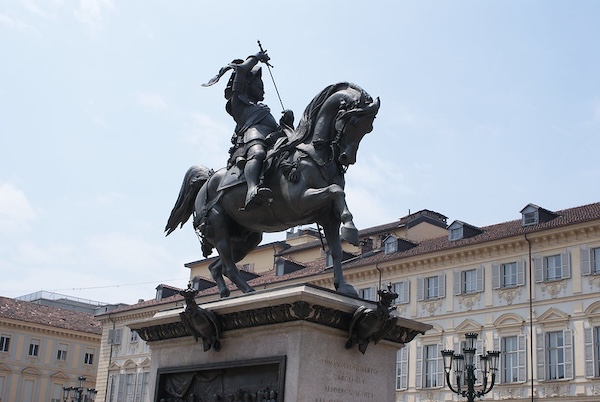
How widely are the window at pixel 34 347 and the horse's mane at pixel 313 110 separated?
65654 millimetres

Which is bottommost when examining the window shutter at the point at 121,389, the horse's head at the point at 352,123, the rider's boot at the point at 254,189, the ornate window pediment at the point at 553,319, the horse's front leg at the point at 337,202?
the horse's front leg at the point at 337,202

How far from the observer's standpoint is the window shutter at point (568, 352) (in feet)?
130

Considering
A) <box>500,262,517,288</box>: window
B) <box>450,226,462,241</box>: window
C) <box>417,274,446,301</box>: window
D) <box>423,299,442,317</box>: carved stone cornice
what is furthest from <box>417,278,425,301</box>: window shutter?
<box>500,262,517,288</box>: window

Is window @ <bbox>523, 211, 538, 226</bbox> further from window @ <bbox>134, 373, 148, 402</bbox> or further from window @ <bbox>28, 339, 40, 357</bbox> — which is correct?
window @ <bbox>28, 339, 40, 357</bbox>

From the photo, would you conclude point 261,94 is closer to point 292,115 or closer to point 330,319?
point 292,115

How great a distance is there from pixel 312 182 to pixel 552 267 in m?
34.6

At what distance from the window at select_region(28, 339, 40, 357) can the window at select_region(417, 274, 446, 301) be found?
36.9 metres

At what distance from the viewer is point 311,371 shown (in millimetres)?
8531

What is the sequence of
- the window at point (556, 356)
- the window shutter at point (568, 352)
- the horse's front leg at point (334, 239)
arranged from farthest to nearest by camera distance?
the window at point (556, 356) → the window shutter at point (568, 352) → the horse's front leg at point (334, 239)

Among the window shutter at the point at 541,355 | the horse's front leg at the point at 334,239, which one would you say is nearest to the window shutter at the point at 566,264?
the window shutter at the point at 541,355

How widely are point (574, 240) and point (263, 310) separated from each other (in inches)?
1366

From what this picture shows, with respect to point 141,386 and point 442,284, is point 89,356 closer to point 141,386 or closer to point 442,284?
point 141,386

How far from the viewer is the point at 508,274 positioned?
1719 inches

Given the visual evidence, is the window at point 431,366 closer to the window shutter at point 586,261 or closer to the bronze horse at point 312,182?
the window shutter at point 586,261
